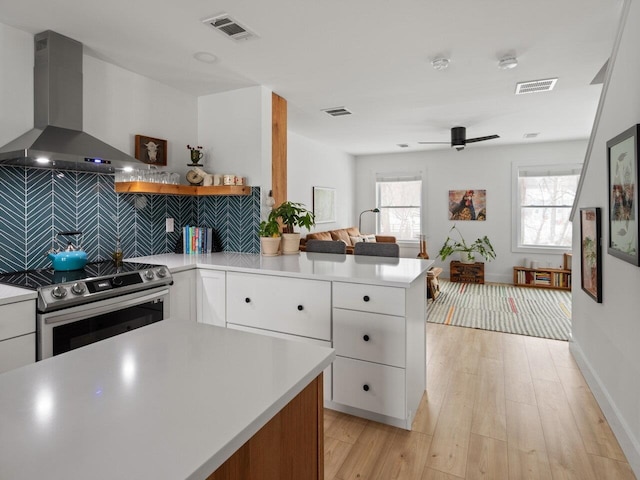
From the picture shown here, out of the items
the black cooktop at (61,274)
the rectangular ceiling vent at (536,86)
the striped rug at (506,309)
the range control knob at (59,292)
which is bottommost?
the striped rug at (506,309)

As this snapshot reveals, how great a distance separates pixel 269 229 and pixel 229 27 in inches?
60.1

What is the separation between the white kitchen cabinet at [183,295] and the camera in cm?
272

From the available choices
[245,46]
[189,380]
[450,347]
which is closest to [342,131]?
[245,46]

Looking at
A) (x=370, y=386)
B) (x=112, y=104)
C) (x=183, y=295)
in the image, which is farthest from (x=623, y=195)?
(x=112, y=104)

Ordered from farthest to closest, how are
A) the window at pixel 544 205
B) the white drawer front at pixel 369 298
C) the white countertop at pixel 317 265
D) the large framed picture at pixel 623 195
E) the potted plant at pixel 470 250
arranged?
the potted plant at pixel 470 250
the window at pixel 544 205
the white countertop at pixel 317 265
the white drawer front at pixel 369 298
the large framed picture at pixel 623 195

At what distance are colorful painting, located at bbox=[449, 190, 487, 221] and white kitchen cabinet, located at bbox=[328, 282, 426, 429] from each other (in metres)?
5.31

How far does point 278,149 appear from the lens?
373cm

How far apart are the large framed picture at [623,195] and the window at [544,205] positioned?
5.02 metres

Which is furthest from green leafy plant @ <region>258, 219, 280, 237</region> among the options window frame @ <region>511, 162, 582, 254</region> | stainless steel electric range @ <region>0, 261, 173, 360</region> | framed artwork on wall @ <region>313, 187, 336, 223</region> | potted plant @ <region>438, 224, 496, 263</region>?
window frame @ <region>511, 162, 582, 254</region>

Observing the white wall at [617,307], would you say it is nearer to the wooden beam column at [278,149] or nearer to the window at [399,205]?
the wooden beam column at [278,149]

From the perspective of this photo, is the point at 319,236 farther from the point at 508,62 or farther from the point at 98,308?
the point at 98,308

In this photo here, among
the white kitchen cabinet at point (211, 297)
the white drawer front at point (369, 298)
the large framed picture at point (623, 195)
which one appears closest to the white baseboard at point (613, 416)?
the large framed picture at point (623, 195)

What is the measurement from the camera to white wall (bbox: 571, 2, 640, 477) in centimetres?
188

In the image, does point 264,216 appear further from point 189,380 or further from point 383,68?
point 189,380
